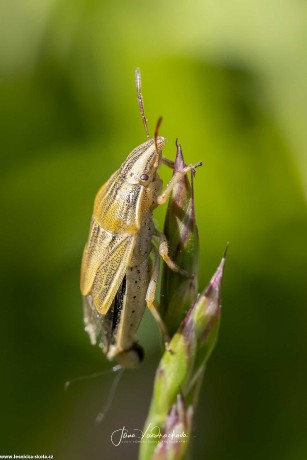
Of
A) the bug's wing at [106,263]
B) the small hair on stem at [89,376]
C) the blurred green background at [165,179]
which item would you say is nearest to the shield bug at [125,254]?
the bug's wing at [106,263]

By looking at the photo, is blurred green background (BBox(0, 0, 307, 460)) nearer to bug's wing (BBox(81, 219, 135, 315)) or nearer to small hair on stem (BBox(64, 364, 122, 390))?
small hair on stem (BBox(64, 364, 122, 390))

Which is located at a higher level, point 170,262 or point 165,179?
point 165,179

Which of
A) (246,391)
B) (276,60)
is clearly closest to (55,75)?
(276,60)

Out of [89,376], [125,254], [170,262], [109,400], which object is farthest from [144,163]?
[109,400]

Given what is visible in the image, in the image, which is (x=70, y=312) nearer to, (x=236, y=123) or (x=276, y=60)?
(x=236, y=123)

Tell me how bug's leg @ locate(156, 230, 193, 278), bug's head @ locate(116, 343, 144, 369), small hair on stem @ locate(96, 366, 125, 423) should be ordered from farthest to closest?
small hair on stem @ locate(96, 366, 125, 423), bug's head @ locate(116, 343, 144, 369), bug's leg @ locate(156, 230, 193, 278)

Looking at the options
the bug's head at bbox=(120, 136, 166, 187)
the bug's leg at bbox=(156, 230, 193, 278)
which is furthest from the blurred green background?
the bug's leg at bbox=(156, 230, 193, 278)

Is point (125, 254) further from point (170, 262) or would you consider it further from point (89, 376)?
point (89, 376)
